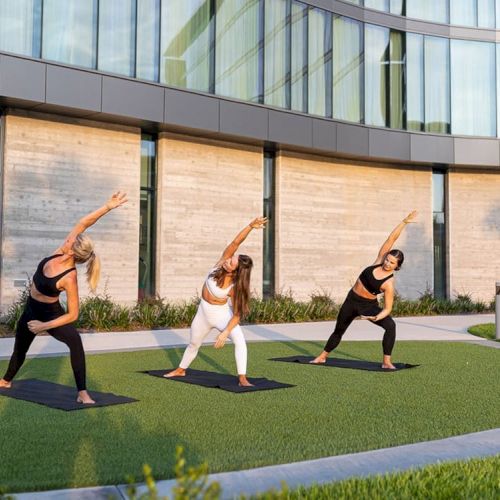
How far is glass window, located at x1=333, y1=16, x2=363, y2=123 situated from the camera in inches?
968

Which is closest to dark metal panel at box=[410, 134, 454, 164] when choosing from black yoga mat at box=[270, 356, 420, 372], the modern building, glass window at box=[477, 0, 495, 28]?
the modern building

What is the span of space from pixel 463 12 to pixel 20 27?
16737 millimetres

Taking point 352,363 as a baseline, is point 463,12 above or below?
above

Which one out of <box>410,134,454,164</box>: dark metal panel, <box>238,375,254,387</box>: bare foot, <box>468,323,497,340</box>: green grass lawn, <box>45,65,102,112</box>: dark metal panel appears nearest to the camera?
<box>238,375,254,387</box>: bare foot

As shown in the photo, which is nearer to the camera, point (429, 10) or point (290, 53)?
point (290, 53)

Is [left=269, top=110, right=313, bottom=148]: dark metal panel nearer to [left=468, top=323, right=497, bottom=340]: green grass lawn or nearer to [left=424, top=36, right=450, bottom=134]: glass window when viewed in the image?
[left=424, top=36, right=450, bottom=134]: glass window

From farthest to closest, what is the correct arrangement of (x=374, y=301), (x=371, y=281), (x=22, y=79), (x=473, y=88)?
(x=473, y=88), (x=22, y=79), (x=374, y=301), (x=371, y=281)

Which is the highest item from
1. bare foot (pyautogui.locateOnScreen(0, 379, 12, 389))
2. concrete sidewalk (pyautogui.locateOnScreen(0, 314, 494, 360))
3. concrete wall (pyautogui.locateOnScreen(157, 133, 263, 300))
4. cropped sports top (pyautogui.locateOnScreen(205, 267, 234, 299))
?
concrete wall (pyautogui.locateOnScreen(157, 133, 263, 300))

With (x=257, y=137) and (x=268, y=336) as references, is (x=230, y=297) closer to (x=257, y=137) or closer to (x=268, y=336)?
(x=268, y=336)

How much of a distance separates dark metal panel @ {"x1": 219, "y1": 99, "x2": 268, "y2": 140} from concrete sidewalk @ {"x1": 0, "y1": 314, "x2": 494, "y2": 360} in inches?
232

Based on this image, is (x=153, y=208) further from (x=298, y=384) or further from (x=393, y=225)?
(x=298, y=384)

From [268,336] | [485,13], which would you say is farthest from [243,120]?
[485,13]

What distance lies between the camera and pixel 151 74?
19.8 metres

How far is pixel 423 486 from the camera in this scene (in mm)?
4172
